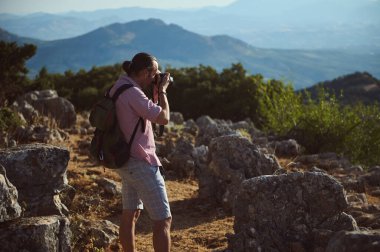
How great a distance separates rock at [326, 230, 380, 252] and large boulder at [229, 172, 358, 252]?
158 cm

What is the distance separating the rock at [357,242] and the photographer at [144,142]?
159cm

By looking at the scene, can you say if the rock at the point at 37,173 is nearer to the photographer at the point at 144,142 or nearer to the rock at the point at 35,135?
the photographer at the point at 144,142

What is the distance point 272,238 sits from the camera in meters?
5.63

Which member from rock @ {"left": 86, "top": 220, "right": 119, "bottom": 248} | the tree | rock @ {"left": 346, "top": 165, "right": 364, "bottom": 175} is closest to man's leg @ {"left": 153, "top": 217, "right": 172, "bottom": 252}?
rock @ {"left": 86, "top": 220, "right": 119, "bottom": 248}

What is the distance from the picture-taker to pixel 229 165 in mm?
8789

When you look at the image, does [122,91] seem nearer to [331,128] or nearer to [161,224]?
[161,224]

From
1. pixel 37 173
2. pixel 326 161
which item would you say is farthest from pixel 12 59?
pixel 37 173

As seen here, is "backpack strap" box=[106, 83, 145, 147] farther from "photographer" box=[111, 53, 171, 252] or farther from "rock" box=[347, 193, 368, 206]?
"rock" box=[347, 193, 368, 206]

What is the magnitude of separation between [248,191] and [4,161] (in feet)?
9.85

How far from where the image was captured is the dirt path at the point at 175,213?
667 cm

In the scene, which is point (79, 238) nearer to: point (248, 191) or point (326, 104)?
point (248, 191)

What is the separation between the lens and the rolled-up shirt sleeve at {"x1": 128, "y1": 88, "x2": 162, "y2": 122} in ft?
14.9

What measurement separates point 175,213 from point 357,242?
4755mm

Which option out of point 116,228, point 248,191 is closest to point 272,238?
point 248,191
